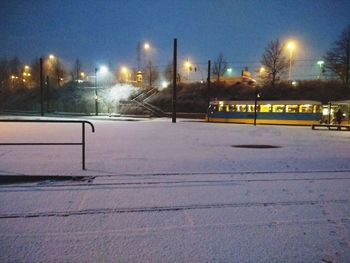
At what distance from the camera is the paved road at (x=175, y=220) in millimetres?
3716

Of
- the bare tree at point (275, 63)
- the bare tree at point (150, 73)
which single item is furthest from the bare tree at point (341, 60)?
the bare tree at point (150, 73)

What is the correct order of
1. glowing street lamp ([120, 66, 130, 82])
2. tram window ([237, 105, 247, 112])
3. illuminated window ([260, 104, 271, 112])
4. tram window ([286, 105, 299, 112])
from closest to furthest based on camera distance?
tram window ([286, 105, 299, 112]) → illuminated window ([260, 104, 271, 112]) → tram window ([237, 105, 247, 112]) → glowing street lamp ([120, 66, 130, 82])

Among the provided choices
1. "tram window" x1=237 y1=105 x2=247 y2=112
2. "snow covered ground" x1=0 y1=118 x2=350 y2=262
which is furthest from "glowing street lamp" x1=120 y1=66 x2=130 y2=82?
"snow covered ground" x1=0 y1=118 x2=350 y2=262

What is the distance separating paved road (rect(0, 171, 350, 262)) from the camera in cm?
372

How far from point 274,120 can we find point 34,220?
1393 inches

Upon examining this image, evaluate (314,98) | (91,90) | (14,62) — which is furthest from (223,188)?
(14,62)

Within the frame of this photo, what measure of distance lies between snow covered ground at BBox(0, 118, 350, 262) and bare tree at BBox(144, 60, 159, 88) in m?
77.4

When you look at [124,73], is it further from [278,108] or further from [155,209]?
[155,209]

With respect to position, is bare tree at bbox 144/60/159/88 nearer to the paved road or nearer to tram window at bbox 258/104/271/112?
tram window at bbox 258/104/271/112

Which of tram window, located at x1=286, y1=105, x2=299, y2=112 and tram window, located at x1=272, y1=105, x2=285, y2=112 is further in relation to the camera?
tram window, located at x1=272, y1=105, x2=285, y2=112

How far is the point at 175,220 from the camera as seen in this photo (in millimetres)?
4746

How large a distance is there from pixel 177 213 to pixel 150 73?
80.6m

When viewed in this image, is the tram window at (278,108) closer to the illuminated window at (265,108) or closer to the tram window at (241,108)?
the illuminated window at (265,108)

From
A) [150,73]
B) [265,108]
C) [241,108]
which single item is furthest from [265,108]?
[150,73]
